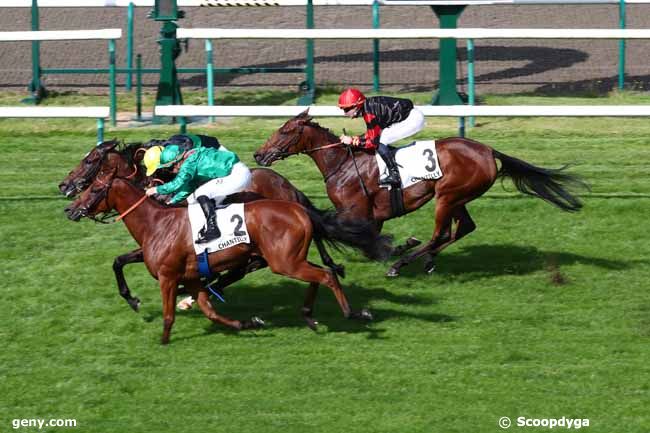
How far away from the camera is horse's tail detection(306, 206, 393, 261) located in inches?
353

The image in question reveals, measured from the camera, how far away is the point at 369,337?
8977 millimetres

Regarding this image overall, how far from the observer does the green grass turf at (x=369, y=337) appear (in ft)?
25.4

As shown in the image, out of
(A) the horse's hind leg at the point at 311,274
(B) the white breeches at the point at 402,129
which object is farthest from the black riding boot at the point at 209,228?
(B) the white breeches at the point at 402,129

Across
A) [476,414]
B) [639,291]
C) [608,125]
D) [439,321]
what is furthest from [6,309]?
[608,125]

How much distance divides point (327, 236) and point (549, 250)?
274cm

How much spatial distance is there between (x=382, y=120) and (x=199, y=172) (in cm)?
183

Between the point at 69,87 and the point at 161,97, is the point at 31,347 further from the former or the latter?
the point at 69,87

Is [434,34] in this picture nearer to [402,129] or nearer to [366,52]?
[402,129]

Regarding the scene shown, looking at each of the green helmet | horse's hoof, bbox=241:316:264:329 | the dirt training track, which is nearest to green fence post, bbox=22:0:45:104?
the dirt training track

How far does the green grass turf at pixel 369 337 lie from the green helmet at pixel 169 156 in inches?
44.7

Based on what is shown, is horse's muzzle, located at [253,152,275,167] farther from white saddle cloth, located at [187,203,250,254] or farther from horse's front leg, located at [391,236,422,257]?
white saddle cloth, located at [187,203,250,254]

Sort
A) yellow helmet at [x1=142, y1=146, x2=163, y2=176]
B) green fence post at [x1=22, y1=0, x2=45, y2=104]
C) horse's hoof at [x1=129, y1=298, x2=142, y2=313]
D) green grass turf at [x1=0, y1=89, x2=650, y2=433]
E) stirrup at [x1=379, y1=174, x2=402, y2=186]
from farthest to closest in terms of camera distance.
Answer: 1. green fence post at [x1=22, y1=0, x2=45, y2=104]
2. stirrup at [x1=379, y1=174, x2=402, y2=186]
3. horse's hoof at [x1=129, y1=298, x2=142, y2=313]
4. yellow helmet at [x1=142, y1=146, x2=163, y2=176]
5. green grass turf at [x1=0, y1=89, x2=650, y2=433]

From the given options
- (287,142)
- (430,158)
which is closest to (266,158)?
(287,142)

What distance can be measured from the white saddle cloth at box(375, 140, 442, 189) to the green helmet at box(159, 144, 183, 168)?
174 centimetres
